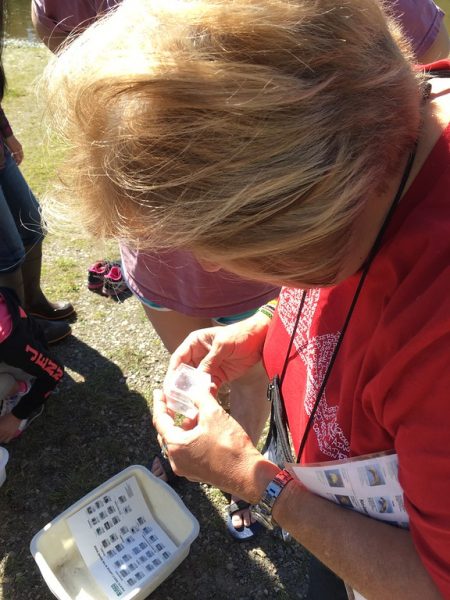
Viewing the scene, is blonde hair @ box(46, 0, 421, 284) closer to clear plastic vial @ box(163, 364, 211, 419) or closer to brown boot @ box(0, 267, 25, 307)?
clear plastic vial @ box(163, 364, 211, 419)

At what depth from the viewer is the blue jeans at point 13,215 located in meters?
2.34

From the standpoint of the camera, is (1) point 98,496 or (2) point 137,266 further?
(1) point 98,496

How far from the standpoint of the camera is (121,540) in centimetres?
189

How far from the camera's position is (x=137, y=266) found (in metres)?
1.73

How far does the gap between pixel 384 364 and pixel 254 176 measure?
0.32m

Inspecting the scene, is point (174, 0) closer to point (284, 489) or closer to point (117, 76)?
point (117, 76)

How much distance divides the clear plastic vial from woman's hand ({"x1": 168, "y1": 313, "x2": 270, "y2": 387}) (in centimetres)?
4

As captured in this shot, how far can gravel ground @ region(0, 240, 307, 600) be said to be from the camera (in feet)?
6.30

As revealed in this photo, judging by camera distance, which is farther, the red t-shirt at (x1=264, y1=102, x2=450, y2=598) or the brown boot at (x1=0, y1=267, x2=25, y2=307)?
the brown boot at (x1=0, y1=267, x2=25, y2=307)

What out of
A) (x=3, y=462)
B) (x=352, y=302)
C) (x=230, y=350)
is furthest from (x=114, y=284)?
(x=352, y=302)

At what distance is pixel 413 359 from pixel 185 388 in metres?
0.73

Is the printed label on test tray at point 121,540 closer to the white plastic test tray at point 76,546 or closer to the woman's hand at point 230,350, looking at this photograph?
the white plastic test tray at point 76,546

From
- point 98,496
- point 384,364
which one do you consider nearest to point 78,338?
point 98,496

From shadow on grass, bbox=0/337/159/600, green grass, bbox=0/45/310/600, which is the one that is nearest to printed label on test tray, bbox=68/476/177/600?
green grass, bbox=0/45/310/600
